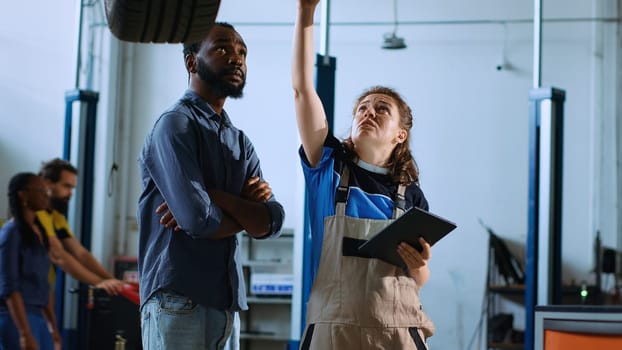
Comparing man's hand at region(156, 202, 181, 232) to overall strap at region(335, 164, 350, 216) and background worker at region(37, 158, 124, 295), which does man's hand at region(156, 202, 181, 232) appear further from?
background worker at region(37, 158, 124, 295)

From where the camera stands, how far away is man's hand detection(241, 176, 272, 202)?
2.61 meters

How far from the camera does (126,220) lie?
1108cm

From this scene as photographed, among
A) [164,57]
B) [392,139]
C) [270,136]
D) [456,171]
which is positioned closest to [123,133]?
[164,57]

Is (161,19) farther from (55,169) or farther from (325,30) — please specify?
(55,169)

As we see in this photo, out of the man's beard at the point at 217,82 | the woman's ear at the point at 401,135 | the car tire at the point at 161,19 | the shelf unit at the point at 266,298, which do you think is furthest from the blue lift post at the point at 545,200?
the shelf unit at the point at 266,298

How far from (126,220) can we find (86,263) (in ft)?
17.5

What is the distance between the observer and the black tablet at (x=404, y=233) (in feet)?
8.25

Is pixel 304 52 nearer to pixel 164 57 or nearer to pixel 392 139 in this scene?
pixel 392 139

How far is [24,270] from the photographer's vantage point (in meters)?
4.90

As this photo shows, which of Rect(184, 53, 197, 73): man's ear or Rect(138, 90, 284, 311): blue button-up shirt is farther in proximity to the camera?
Rect(184, 53, 197, 73): man's ear

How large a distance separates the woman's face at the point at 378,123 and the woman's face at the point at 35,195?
2.68 metres

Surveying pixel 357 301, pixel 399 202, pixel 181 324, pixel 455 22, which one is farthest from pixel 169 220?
pixel 455 22

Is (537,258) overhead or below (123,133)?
below

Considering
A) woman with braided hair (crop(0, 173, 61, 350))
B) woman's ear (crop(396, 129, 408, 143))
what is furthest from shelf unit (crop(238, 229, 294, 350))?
woman's ear (crop(396, 129, 408, 143))
